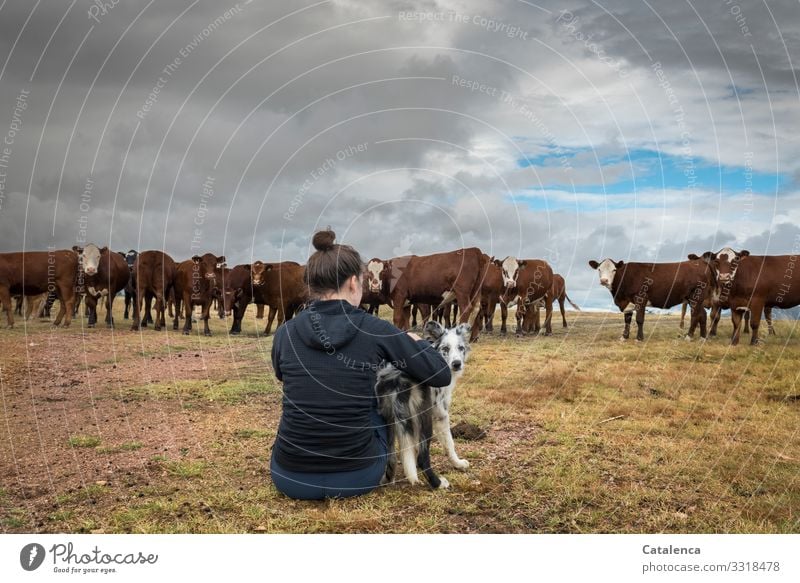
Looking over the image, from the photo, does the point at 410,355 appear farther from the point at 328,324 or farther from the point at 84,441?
the point at 84,441

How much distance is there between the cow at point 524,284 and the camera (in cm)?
2108

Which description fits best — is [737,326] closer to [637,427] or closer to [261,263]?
[637,427]

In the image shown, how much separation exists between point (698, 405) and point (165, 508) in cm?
729

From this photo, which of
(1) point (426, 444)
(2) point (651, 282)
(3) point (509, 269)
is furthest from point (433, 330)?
(3) point (509, 269)

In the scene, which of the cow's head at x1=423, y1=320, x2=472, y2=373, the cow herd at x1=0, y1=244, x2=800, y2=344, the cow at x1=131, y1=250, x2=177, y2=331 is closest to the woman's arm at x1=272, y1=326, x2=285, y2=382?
the cow's head at x1=423, y1=320, x2=472, y2=373

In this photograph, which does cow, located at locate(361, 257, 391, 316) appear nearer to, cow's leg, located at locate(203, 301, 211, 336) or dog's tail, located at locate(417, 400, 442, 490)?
cow's leg, located at locate(203, 301, 211, 336)

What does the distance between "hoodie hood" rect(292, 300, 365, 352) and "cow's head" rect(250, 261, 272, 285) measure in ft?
56.1

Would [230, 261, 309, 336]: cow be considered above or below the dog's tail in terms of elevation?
above

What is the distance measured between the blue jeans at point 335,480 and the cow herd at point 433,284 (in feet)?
32.2

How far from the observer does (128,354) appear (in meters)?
14.6

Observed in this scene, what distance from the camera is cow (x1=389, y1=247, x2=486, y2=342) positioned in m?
18.1

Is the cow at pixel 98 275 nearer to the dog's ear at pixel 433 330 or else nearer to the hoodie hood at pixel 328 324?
the dog's ear at pixel 433 330

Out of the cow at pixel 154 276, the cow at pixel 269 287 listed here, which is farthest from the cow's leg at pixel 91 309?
the cow at pixel 269 287

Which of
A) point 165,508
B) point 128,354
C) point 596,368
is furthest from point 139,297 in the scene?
point 165,508
